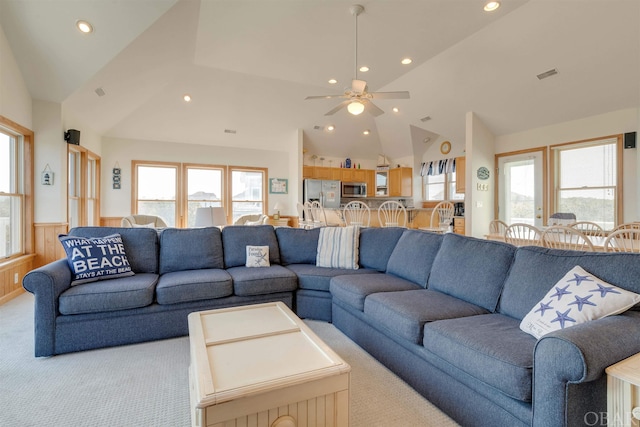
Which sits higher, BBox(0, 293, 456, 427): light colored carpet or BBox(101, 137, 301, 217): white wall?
BBox(101, 137, 301, 217): white wall

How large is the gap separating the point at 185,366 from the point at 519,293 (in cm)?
226

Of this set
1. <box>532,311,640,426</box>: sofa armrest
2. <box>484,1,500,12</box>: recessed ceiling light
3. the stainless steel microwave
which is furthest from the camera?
the stainless steel microwave

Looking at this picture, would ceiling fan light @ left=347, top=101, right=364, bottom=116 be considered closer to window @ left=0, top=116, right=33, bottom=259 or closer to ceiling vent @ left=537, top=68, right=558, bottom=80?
ceiling vent @ left=537, top=68, right=558, bottom=80

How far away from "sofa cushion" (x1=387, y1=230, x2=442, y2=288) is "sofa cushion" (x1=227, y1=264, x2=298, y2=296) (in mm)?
979

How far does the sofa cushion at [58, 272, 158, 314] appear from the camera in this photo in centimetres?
234

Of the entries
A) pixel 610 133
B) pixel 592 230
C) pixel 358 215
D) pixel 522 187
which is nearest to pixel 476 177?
pixel 522 187

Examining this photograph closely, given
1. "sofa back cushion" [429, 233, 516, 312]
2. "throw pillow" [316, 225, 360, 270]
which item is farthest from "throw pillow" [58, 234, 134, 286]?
"sofa back cushion" [429, 233, 516, 312]

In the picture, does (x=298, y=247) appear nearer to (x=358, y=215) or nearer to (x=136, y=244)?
(x=136, y=244)

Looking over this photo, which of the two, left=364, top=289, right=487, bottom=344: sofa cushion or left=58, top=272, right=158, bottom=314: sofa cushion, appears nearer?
left=364, top=289, right=487, bottom=344: sofa cushion

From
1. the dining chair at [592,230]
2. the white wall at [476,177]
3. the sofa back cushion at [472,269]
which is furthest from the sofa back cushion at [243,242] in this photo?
the white wall at [476,177]

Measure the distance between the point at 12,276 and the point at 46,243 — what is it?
648mm

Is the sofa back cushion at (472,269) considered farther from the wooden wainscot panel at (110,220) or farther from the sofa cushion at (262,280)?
the wooden wainscot panel at (110,220)

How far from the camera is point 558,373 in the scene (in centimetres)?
117

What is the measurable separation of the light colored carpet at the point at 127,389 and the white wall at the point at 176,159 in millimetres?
4402
